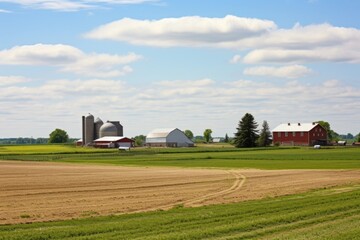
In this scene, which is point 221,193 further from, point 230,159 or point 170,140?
point 170,140

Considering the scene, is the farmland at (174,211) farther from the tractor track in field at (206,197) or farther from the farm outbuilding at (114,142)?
the farm outbuilding at (114,142)

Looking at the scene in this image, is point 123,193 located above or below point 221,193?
above

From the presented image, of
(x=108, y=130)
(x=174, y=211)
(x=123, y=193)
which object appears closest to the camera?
(x=174, y=211)

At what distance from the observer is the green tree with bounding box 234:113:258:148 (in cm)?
16050

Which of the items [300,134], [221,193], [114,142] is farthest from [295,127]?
[221,193]

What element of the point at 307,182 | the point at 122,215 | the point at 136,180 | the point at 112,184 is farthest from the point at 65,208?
the point at 307,182

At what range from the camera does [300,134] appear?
17700cm

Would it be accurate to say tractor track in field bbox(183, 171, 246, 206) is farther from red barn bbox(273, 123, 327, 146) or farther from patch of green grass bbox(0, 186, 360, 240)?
red barn bbox(273, 123, 327, 146)

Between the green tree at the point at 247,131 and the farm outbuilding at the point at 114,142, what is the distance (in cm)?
3441

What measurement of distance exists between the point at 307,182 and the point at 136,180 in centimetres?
1246

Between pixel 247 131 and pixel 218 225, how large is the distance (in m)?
140

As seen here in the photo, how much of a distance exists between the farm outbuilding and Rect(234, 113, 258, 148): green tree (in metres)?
34.4

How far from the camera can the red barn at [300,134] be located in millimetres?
175375

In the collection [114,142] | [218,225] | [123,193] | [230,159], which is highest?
[114,142]
